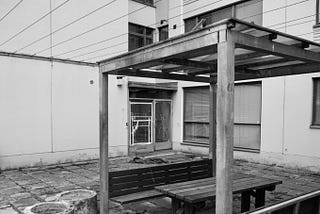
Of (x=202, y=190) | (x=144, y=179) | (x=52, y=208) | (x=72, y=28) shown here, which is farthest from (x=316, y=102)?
(x=72, y=28)

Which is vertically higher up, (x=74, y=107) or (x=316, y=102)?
(x=316, y=102)

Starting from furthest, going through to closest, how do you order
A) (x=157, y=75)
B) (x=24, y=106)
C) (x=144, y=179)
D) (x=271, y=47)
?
(x=24, y=106) < (x=157, y=75) < (x=144, y=179) < (x=271, y=47)

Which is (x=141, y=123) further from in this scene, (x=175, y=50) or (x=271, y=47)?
(x=271, y=47)

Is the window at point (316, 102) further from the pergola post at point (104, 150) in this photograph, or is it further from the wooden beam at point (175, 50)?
the pergola post at point (104, 150)

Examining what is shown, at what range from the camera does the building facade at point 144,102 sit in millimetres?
8250

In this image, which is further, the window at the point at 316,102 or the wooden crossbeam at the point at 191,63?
the window at the point at 316,102

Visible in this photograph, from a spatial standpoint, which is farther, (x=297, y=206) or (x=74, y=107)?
(x=74, y=107)

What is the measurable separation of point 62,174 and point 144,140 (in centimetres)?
478

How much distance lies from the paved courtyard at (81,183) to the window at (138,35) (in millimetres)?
5491

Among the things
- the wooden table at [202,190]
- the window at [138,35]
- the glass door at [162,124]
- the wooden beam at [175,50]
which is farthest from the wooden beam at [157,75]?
the window at [138,35]

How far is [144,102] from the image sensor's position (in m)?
12.1

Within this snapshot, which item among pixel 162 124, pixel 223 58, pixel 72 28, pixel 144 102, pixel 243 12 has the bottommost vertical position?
pixel 162 124

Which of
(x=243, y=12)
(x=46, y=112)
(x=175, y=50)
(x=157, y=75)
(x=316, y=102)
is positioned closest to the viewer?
(x=175, y=50)

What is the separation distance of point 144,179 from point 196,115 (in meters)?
7.39
